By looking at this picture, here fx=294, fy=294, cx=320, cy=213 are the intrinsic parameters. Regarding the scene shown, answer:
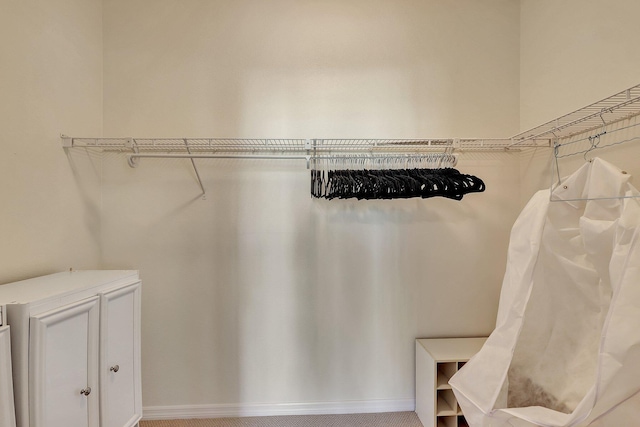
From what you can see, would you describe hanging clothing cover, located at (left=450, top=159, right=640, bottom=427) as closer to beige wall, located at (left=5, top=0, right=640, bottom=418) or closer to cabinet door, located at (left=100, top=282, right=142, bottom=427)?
beige wall, located at (left=5, top=0, right=640, bottom=418)

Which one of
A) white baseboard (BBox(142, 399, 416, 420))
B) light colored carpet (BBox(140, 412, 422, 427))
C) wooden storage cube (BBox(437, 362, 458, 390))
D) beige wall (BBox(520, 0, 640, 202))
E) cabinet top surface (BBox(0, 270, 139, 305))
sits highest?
beige wall (BBox(520, 0, 640, 202))

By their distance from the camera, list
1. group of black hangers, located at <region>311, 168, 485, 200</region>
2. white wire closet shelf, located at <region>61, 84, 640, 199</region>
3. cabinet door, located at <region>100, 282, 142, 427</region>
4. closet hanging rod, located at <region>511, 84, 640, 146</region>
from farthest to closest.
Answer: white wire closet shelf, located at <region>61, 84, 640, 199</region>
group of black hangers, located at <region>311, 168, 485, 200</region>
cabinet door, located at <region>100, 282, 142, 427</region>
closet hanging rod, located at <region>511, 84, 640, 146</region>

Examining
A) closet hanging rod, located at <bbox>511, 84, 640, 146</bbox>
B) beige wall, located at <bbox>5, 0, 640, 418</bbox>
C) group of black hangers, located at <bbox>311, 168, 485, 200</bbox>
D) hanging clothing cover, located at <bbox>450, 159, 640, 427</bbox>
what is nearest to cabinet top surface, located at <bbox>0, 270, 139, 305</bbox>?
beige wall, located at <bbox>5, 0, 640, 418</bbox>

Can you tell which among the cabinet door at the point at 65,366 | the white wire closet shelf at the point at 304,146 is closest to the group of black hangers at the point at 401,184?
the white wire closet shelf at the point at 304,146

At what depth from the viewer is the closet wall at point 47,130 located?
1412 millimetres

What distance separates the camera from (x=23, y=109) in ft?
4.84

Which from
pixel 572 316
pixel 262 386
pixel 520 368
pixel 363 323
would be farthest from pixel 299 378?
pixel 572 316

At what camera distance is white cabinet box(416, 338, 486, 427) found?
69.7 inches

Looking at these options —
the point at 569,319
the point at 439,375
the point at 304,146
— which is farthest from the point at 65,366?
the point at 569,319

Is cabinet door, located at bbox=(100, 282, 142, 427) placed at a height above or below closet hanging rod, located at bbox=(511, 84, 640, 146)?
below

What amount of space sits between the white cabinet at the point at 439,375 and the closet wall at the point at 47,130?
2254mm

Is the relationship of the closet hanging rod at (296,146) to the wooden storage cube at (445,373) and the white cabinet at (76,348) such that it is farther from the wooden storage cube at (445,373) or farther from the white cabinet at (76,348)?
the wooden storage cube at (445,373)

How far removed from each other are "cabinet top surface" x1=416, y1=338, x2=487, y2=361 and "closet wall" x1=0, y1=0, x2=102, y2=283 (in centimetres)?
226

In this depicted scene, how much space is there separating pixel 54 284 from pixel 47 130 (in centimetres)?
88
